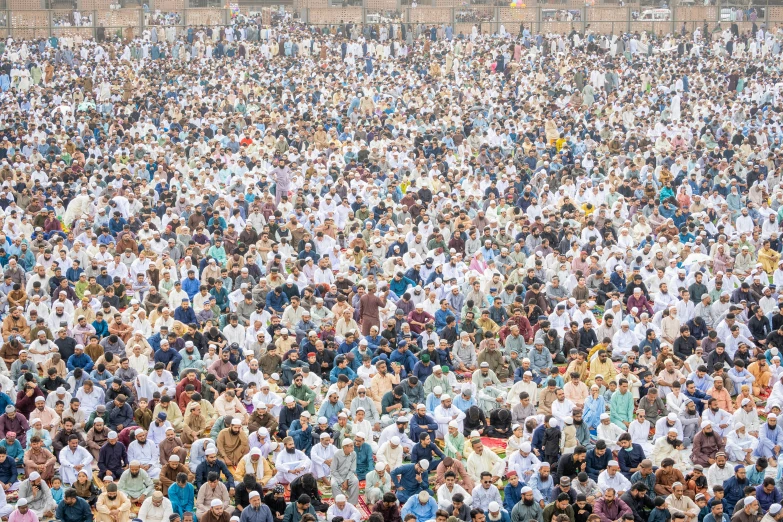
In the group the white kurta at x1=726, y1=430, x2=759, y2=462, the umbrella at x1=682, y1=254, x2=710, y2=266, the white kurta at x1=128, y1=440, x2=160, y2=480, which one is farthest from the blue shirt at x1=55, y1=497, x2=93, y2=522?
the umbrella at x1=682, y1=254, x2=710, y2=266

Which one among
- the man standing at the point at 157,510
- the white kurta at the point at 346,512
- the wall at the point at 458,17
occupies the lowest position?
the white kurta at the point at 346,512

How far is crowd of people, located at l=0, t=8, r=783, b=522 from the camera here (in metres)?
11.4

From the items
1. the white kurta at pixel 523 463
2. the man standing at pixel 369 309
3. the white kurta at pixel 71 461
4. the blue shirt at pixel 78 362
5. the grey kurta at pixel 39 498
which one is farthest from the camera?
the man standing at pixel 369 309

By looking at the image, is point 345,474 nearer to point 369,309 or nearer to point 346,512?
point 346,512

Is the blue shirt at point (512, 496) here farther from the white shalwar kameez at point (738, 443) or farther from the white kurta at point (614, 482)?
the white shalwar kameez at point (738, 443)

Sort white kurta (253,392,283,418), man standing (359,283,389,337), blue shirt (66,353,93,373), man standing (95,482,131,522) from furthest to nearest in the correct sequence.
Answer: man standing (359,283,389,337) < blue shirt (66,353,93,373) < white kurta (253,392,283,418) < man standing (95,482,131,522)

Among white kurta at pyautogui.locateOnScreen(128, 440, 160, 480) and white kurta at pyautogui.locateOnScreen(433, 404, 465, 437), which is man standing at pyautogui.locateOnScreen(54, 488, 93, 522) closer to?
white kurta at pyautogui.locateOnScreen(128, 440, 160, 480)

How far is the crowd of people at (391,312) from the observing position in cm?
1135

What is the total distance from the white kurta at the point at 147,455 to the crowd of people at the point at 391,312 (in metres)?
0.02

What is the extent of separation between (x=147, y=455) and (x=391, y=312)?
188 inches

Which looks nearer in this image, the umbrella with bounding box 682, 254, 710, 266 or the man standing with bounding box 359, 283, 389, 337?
the man standing with bounding box 359, 283, 389, 337

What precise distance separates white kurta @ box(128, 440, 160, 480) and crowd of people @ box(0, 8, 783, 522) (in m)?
0.02

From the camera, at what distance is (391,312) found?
15.8 metres

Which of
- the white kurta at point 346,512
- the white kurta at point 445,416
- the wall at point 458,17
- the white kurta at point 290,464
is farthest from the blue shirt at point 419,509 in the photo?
the wall at point 458,17
